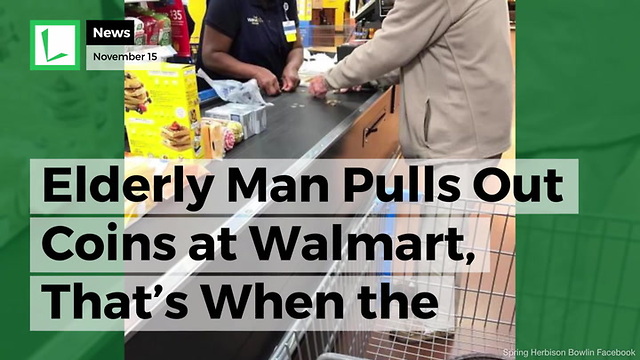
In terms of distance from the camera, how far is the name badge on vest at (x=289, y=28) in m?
2.60

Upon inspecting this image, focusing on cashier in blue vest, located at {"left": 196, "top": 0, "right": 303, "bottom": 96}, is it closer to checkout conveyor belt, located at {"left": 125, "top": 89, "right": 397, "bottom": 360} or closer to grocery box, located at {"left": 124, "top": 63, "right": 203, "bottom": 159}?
checkout conveyor belt, located at {"left": 125, "top": 89, "right": 397, "bottom": 360}

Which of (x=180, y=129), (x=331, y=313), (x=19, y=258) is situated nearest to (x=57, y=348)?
(x=19, y=258)

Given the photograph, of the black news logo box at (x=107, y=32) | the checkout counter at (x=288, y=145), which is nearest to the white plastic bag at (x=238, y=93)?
the checkout counter at (x=288, y=145)

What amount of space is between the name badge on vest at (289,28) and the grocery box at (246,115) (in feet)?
3.20

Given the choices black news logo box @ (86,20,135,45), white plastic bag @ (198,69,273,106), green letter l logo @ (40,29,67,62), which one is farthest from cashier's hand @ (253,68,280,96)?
green letter l logo @ (40,29,67,62)

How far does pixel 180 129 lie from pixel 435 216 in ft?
2.57

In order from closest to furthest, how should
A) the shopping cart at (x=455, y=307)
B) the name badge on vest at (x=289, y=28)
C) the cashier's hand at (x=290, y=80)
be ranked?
the shopping cart at (x=455, y=307)
the cashier's hand at (x=290, y=80)
the name badge on vest at (x=289, y=28)

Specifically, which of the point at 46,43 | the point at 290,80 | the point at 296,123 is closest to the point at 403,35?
the point at 296,123

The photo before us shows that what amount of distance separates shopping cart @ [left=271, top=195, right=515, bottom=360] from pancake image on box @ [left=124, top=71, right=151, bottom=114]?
0.59m

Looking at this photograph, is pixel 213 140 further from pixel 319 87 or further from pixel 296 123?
pixel 319 87

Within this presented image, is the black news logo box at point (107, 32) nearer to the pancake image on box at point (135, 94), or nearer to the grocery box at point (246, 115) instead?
the pancake image on box at point (135, 94)

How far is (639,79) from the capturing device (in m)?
1.23

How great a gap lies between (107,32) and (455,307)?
1166 millimetres

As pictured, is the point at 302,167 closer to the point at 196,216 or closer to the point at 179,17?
the point at 196,216
